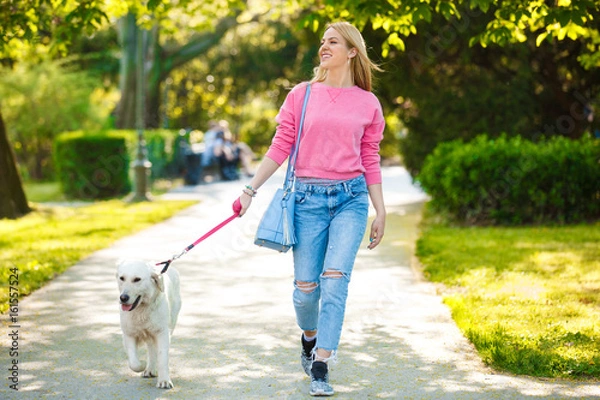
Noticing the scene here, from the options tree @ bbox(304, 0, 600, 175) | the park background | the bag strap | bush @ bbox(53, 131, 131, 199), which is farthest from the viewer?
bush @ bbox(53, 131, 131, 199)

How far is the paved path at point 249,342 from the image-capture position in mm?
4719

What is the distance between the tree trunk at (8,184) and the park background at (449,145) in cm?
2

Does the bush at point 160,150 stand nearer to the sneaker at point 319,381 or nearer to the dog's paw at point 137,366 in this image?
the dog's paw at point 137,366

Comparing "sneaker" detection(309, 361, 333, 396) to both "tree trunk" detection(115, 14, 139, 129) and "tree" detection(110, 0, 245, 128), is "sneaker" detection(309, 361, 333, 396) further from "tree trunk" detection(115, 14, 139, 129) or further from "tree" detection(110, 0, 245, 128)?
"tree trunk" detection(115, 14, 139, 129)

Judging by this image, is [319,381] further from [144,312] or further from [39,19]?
[39,19]

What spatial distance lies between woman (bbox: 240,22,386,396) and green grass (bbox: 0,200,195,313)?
3.25m

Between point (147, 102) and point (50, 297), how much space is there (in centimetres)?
2116

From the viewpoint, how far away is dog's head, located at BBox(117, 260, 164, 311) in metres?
4.55

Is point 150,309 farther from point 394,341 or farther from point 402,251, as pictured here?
point 402,251

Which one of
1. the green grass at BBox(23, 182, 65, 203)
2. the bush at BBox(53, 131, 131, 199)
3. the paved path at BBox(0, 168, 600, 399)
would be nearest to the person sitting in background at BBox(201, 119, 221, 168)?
the green grass at BBox(23, 182, 65, 203)

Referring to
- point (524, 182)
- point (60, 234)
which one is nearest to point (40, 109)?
point (60, 234)

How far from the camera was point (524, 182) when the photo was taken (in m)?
12.2

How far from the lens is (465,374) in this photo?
501 cm

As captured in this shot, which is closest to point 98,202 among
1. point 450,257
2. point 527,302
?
point 450,257
